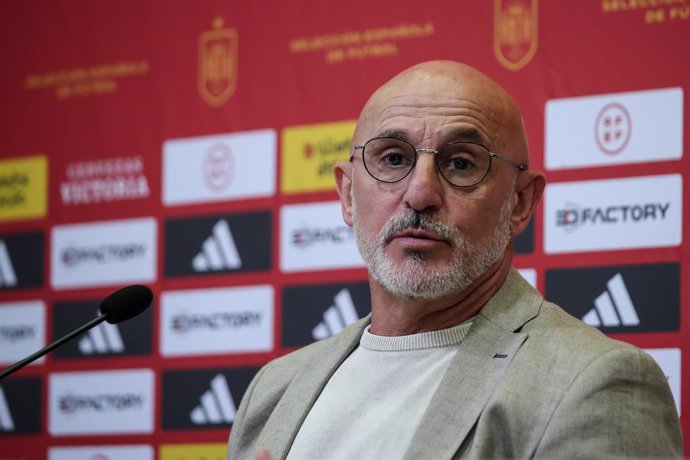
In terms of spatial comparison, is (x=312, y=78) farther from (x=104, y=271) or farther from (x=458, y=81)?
(x=458, y=81)

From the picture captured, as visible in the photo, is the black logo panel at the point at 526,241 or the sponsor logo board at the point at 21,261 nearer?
→ the black logo panel at the point at 526,241

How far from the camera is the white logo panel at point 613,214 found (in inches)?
150

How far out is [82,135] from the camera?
5195 mm

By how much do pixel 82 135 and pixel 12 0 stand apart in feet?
2.71

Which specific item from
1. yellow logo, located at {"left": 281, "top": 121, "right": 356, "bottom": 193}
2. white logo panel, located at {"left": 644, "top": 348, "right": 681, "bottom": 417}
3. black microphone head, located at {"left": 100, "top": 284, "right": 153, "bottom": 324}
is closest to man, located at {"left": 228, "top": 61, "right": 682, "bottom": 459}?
black microphone head, located at {"left": 100, "top": 284, "right": 153, "bottom": 324}

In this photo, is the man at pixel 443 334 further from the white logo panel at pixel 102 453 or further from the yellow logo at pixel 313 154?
the white logo panel at pixel 102 453

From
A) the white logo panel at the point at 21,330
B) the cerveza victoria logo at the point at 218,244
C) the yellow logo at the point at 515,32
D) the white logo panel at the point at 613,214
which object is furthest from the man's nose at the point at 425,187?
the white logo panel at the point at 21,330

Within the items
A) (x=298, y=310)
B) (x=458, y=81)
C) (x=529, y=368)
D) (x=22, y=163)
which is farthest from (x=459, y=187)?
(x=22, y=163)

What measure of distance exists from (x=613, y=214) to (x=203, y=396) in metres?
1.87

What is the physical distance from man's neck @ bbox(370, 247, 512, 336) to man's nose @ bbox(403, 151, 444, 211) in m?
0.26

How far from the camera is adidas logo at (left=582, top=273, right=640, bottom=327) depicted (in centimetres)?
384

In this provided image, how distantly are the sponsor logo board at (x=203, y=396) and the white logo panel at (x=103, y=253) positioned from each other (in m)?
0.48

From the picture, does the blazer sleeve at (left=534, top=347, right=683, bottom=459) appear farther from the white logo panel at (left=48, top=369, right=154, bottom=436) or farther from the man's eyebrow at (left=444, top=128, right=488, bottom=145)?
the white logo panel at (left=48, top=369, right=154, bottom=436)

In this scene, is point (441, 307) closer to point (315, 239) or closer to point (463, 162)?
point (463, 162)
